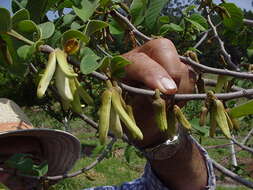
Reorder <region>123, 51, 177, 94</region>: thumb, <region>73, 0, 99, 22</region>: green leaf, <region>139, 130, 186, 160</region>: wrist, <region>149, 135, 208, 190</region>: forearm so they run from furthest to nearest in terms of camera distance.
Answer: <region>149, 135, 208, 190</region>: forearm
<region>139, 130, 186, 160</region>: wrist
<region>73, 0, 99, 22</region>: green leaf
<region>123, 51, 177, 94</region>: thumb

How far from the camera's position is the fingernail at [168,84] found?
27.9 inches

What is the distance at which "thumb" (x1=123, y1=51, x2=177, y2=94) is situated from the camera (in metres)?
0.73

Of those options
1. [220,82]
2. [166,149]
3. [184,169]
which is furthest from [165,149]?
[220,82]

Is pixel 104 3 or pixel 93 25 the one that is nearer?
pixel 93 25

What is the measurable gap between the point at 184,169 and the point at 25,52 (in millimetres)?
798

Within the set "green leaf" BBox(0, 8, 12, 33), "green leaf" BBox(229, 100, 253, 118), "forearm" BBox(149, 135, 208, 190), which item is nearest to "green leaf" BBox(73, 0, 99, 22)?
"green leaf" BBox(0, 8, 12, 33)

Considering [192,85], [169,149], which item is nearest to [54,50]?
[192,85]

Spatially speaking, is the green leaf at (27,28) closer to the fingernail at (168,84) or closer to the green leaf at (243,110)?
the fingernail at (168,84)

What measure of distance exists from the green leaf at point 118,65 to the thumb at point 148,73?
0.19ft

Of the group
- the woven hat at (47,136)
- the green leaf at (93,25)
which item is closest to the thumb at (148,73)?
the green leaf at (93,25)

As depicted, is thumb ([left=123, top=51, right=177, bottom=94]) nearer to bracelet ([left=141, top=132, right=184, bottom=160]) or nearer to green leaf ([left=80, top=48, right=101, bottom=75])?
green leaf ([left=80, top=48, right=101, bottom=75])

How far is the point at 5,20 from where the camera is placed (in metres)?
0.64

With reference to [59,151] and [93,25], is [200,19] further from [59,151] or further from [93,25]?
[93,25]

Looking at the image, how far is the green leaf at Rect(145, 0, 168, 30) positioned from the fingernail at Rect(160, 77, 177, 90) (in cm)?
34
